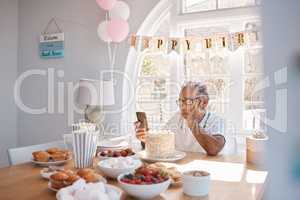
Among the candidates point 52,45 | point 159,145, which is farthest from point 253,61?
point 52,45

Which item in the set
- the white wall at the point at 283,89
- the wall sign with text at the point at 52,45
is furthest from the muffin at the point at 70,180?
the wall sign with text at the point at 52,45

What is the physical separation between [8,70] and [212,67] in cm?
232

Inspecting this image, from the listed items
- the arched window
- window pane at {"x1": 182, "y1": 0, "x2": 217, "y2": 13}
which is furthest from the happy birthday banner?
window pane at {"x1": 182, "y1": 0, "x2": 217, "y2": 13}

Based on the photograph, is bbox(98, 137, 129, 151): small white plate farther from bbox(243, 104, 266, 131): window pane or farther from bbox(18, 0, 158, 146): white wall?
bbox(243, 104, 266, 131): window pane

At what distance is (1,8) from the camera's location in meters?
3.31

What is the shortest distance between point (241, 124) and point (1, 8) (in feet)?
9.30

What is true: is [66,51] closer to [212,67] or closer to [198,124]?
[212,67]

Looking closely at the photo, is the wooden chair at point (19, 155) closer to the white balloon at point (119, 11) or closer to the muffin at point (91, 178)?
the muffin at point (91, 178)

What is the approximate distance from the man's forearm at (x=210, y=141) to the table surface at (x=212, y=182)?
0.06 m

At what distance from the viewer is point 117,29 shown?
256cm

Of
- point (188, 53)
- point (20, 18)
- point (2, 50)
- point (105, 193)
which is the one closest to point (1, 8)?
point (20, 18)

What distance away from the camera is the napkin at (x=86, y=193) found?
918 millimetres

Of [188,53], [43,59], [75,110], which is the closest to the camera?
[188,53]

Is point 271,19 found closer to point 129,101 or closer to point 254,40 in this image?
point 254,40
